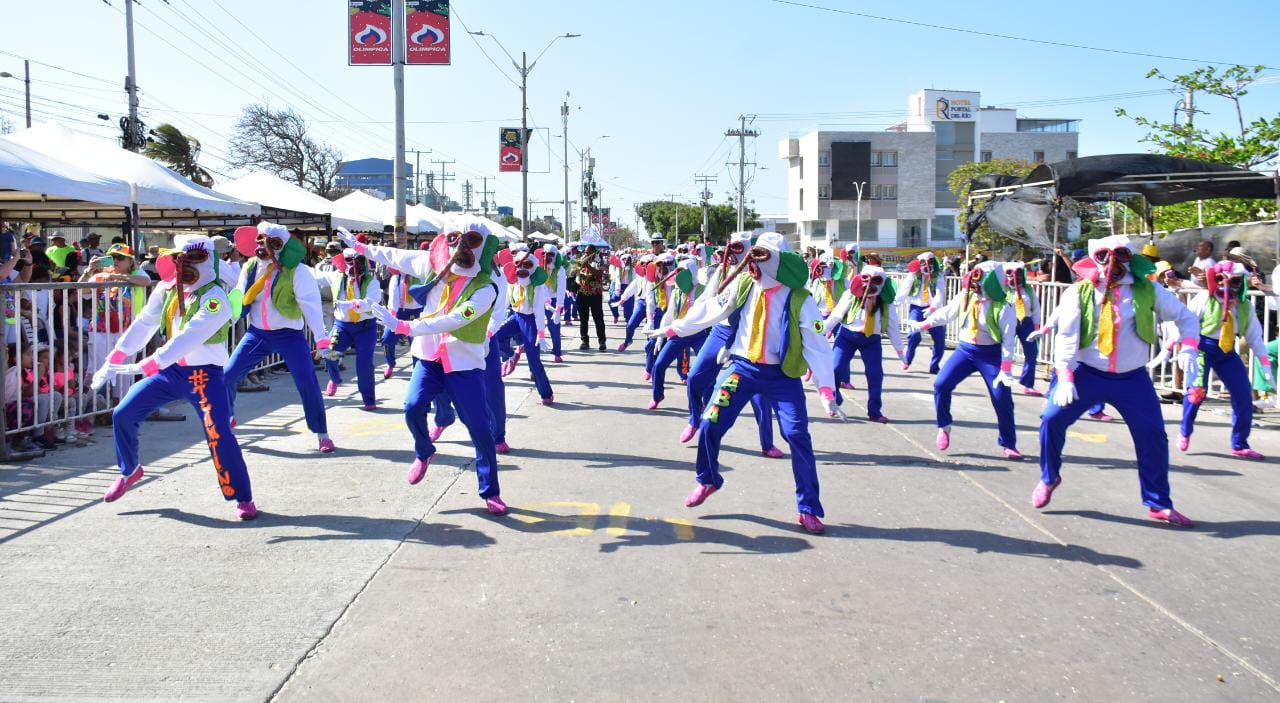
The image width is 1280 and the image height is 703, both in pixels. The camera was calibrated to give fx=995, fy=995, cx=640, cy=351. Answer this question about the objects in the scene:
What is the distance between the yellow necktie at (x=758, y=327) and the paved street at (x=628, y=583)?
3.59ft

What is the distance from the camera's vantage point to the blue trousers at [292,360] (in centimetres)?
846

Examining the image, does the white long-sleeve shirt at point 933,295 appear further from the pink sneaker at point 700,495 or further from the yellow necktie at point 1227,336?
the pink sneaker at point 700,495

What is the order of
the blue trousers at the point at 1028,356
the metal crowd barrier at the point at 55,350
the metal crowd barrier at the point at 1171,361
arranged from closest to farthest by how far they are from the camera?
the metal crowd barrier at the point at 55,350 < the metal crowd barrier at the point at 1171,361 < the blue trousers at the point at 1028,356

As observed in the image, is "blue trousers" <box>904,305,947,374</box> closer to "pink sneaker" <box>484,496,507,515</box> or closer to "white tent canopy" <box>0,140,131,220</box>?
"pink sneaker" <box>484,496,507,515</box>

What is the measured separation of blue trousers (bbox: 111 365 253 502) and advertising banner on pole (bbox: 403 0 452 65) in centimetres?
1343

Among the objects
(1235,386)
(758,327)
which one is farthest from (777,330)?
(1235,386)

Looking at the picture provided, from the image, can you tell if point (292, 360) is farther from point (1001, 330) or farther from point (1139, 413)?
point (1139, 413)

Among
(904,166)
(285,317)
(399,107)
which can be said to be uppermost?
(904,166)

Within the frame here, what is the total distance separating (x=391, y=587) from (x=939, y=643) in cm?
267

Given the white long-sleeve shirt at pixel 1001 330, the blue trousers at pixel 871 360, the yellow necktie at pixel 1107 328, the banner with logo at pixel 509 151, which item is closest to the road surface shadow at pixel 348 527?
the yellow necktie at pixel 1107 328

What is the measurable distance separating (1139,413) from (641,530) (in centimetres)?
326

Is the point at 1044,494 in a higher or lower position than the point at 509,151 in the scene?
lower

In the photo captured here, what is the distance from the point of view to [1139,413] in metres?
6.34

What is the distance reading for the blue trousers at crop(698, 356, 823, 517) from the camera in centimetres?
614
